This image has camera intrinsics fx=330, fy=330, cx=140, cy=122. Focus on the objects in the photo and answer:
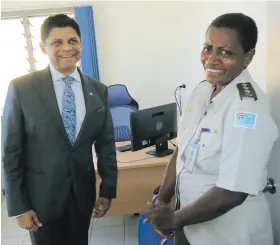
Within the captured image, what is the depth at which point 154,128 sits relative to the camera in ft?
9.04

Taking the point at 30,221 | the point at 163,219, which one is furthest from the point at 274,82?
the point at 30,221

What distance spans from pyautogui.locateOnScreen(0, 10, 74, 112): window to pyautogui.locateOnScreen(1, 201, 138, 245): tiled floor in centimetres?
223

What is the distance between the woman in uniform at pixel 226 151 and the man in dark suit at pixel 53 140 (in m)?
0.55

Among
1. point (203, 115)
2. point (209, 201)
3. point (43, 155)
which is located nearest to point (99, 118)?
point (43, 155)

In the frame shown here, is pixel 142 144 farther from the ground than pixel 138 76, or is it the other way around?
pixel 138 76

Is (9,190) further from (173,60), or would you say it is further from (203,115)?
(173,60)

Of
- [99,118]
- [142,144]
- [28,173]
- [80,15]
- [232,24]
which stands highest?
[80,15]

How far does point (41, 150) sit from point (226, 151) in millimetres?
909

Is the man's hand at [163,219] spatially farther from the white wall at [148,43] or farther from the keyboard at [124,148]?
the white wall at [148,43]

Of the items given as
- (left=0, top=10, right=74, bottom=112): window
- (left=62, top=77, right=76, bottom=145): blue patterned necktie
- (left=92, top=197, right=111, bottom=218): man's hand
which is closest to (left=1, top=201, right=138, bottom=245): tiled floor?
(left=92, top=197, right=111, bottom=218): man's hand

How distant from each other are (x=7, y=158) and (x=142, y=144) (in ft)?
4.38

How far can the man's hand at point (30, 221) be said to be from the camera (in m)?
1.59

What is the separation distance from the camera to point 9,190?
158 centimetres

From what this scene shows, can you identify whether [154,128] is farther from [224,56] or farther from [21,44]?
[21,44]
